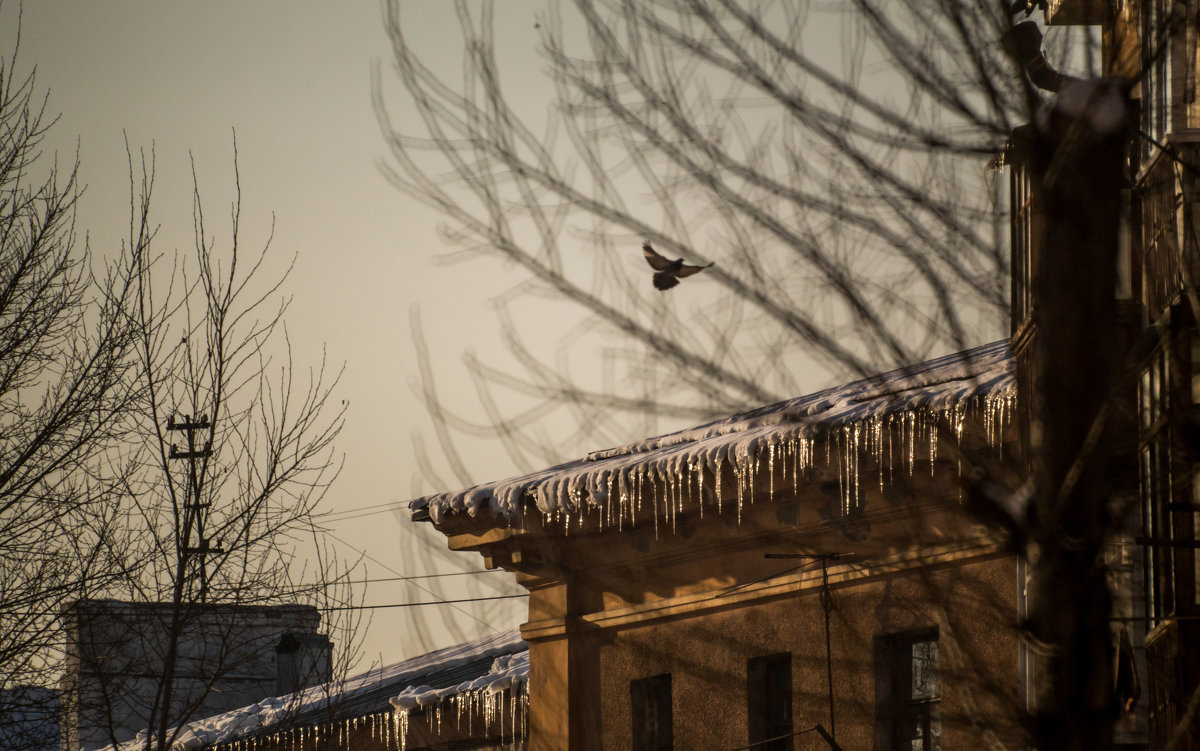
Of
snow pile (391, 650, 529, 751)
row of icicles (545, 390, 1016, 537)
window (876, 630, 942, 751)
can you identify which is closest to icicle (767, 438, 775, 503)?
row of icicles (545, 390, 1016, 537)

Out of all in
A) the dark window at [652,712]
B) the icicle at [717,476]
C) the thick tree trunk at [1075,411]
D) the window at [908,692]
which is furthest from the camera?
the dark window at [652,712]

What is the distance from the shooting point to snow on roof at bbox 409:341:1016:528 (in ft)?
34.2

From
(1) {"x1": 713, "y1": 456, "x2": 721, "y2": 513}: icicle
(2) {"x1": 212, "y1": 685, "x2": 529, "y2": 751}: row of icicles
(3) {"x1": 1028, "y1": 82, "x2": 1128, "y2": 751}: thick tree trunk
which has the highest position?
(1) {"x1": 713, "y1": 456, "x2": 721, "y2": 513}: icicle

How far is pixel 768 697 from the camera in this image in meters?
13.4

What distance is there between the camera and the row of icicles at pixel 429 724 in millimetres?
16688

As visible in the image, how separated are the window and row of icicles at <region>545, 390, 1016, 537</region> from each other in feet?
3.59

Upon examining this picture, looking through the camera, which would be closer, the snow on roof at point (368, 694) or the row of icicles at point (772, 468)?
the row of icicles at point (772, 468)

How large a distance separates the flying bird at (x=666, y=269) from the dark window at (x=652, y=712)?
9722 millimetres

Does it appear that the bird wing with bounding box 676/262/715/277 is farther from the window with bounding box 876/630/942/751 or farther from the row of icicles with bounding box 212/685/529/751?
the row of icicles with bounding box 212/685/529/751

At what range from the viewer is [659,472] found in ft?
42.9

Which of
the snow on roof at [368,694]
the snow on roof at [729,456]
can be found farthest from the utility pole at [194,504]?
the snow on roof at [368,694]

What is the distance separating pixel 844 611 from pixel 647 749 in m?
2.53

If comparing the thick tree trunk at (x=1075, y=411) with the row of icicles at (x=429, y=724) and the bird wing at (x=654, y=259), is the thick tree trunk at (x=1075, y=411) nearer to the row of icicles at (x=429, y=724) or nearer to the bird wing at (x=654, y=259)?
the bird wing at (x=654, y=259)

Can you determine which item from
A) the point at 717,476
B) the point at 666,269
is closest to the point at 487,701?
the point at 717,476
